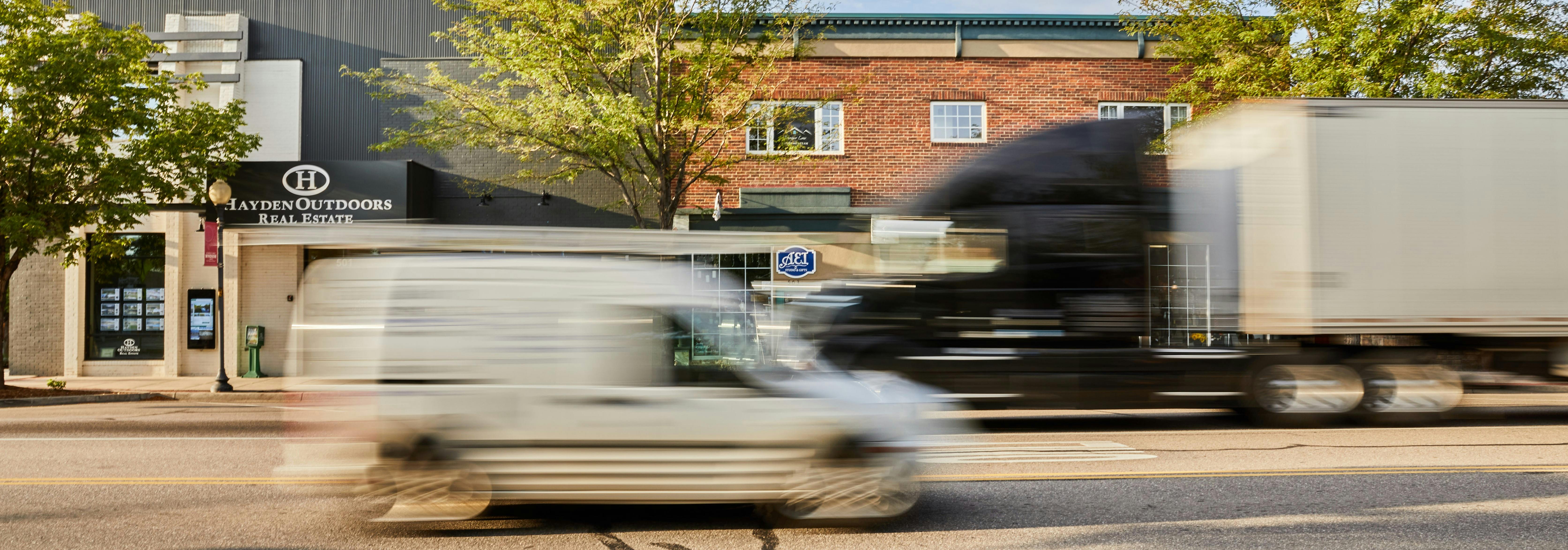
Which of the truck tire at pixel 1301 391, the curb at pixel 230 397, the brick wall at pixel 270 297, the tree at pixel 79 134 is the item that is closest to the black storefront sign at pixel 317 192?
the tree at pixel 79 134

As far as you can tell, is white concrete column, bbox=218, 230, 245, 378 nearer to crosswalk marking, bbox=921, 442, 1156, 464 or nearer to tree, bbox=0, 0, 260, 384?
tree, bbox=0, 0, 260, 384

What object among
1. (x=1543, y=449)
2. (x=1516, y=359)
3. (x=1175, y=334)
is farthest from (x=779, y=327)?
(x=1516, y=359)

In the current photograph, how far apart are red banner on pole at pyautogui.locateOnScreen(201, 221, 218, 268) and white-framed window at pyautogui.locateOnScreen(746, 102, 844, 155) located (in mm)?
9572

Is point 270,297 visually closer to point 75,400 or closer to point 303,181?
point 303,181

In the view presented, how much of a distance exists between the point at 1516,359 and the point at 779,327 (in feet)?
25.4

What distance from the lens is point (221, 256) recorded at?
16.4m

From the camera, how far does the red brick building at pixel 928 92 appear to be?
64.6 feet

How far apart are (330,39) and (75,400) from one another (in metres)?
8.75

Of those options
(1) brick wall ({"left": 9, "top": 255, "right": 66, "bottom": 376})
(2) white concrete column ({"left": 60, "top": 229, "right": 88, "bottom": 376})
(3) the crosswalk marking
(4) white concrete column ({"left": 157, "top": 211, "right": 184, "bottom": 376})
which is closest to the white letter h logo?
(4) white concrete column ({"left": 157, "top": 211, "right": 184, "bottom": 376})

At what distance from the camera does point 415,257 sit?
5312 mm

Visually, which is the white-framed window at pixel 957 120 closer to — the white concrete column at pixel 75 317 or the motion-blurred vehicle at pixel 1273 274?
the motion-blurred vehicle at pixel 1273 274

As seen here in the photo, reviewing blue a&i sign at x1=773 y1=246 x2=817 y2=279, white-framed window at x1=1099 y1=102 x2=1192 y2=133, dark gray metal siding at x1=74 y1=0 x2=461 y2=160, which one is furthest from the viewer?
white-framed window at x1=1099 y1=102 x2=1192 y2=133

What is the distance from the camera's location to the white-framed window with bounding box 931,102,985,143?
20.2 m

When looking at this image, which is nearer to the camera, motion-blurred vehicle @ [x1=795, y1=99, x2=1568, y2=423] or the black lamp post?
motion-blurred vehicle @ [x1=795, y1=99, x2=1568, y2=423]
